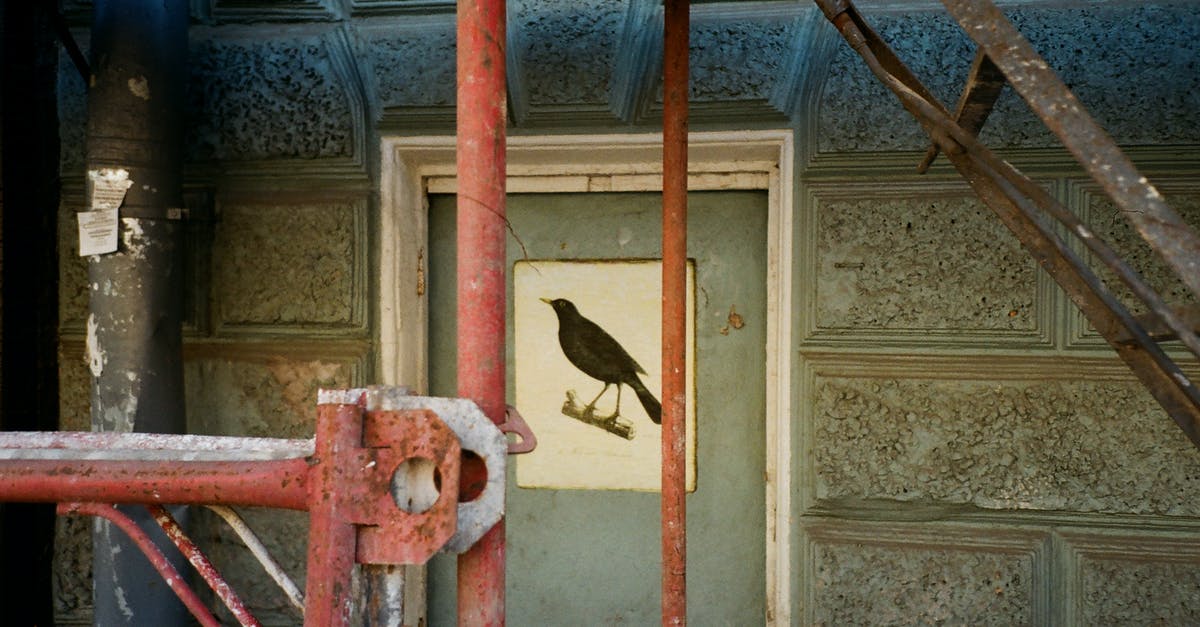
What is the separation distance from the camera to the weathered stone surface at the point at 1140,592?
7.28 ft

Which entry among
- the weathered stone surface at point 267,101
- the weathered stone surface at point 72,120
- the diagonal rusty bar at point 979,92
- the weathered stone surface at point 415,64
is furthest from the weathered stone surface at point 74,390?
the diagonal rusty bar at point 979,92

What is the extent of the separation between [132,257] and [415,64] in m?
1.11

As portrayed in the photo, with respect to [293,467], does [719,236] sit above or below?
above

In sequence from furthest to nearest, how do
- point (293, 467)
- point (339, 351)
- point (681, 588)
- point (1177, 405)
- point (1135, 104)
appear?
point (339, 351) → point (1135, 104) → point (681, 588) → point (1177, 405) → point (293, 467)

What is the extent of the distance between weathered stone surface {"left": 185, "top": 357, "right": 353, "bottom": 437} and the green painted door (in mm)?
452

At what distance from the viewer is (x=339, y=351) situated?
2.54 m

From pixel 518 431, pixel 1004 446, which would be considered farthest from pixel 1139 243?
pixel 518 431

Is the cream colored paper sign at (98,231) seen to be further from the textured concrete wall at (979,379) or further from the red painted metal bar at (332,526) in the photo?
the textured concrete wall at (979,379)

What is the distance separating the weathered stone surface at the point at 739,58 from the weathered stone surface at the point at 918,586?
1531 mm

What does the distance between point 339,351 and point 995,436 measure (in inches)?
86.8

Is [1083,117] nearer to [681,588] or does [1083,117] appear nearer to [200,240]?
[681,588]

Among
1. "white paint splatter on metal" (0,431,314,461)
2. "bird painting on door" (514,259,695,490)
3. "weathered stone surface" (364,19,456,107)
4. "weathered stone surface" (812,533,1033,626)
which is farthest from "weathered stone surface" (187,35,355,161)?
"weathered stone surface" (812,533,1033,626)

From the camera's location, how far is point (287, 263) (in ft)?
8.41

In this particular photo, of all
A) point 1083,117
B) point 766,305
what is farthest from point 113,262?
point 1083,117
